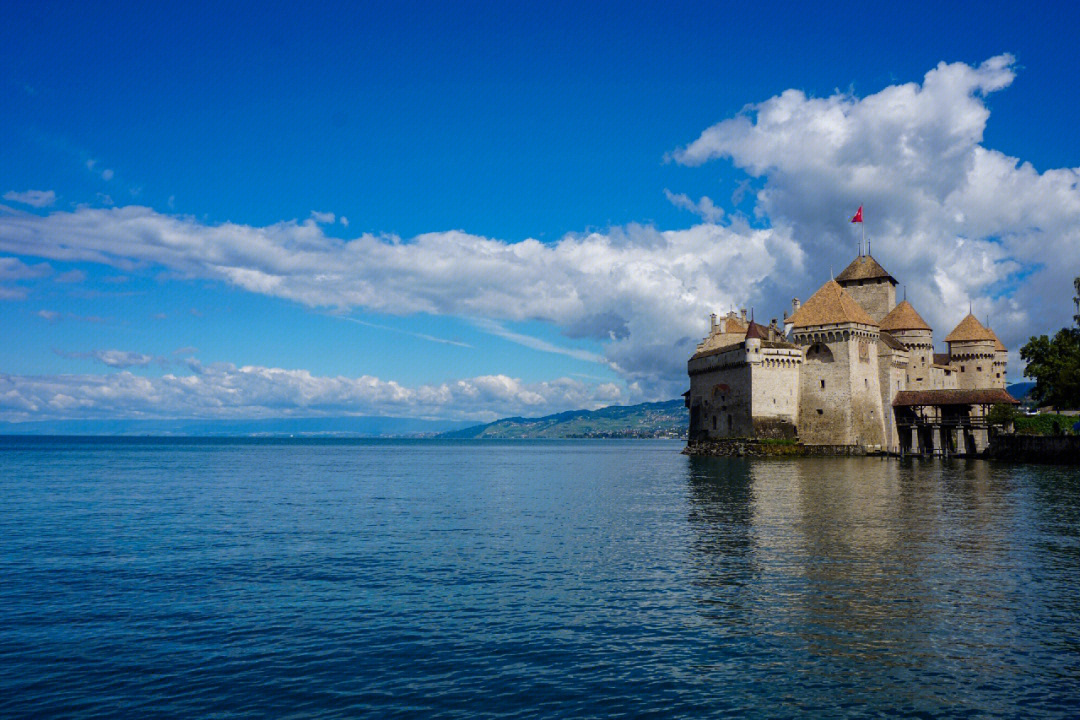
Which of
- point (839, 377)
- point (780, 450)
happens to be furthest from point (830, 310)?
point (780, 450)

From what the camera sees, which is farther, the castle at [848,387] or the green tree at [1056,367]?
the castle at [848,387]

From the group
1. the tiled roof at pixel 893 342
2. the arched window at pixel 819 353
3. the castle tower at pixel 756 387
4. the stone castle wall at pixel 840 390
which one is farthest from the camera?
the tiled roof at pixel 893 342

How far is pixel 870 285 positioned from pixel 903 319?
7148 millimetres

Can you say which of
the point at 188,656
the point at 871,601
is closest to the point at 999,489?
the point at 871,601

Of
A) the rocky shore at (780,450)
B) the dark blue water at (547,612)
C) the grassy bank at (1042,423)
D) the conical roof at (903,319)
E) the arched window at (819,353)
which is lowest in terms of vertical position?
the dark blue water at (547,612)

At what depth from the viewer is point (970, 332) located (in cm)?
9075

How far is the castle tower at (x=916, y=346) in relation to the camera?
283 ft

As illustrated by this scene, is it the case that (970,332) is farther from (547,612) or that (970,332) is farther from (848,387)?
(547,612)

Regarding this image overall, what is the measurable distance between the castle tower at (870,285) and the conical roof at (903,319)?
1736 millimetres

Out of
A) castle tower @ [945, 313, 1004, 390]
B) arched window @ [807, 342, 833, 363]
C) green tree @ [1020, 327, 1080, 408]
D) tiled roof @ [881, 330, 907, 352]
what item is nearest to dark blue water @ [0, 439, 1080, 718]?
green tree @ [1020, 327, 1080, 408]

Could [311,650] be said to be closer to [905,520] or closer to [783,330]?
[905,520]

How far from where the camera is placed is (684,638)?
50.1 feet

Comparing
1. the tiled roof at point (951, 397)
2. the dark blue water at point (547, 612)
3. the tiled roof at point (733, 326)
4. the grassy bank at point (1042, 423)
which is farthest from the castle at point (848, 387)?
the dark blue water at point (547, 612)

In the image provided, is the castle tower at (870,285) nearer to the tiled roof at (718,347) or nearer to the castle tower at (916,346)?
the castle tower at (916,346)
